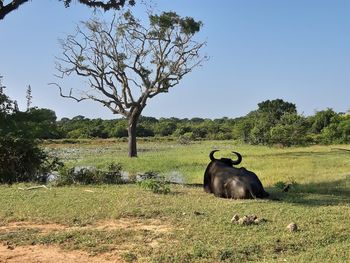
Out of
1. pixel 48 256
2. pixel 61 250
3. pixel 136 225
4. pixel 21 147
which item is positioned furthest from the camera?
pixel 21 147

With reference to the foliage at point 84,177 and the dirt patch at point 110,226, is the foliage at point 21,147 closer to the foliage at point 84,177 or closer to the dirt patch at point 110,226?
the foliage at point 84,177

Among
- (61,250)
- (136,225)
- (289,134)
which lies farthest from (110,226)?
(289,134)

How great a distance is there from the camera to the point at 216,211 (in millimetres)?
8789

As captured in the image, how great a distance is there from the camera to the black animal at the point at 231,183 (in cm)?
1059

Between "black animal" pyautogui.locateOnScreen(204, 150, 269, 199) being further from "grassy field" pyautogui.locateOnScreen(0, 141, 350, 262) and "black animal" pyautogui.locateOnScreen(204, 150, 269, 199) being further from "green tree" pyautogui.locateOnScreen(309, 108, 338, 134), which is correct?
"green tree" pyautogui.locateOnScreen(309, 108, 338, 134)

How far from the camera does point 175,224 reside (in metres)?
7.78

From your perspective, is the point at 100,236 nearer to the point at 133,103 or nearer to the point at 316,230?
the point at 316,230

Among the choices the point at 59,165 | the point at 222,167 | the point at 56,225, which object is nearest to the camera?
the point at 56,225

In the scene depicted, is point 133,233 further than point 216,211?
No

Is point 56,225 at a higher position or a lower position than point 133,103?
lower

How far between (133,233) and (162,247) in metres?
0.91

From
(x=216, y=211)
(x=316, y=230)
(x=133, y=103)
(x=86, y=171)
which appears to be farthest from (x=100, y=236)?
(x=133, y=103)

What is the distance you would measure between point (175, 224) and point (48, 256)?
7.31 feet

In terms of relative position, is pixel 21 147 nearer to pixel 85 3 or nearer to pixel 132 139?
pixel 85 3
